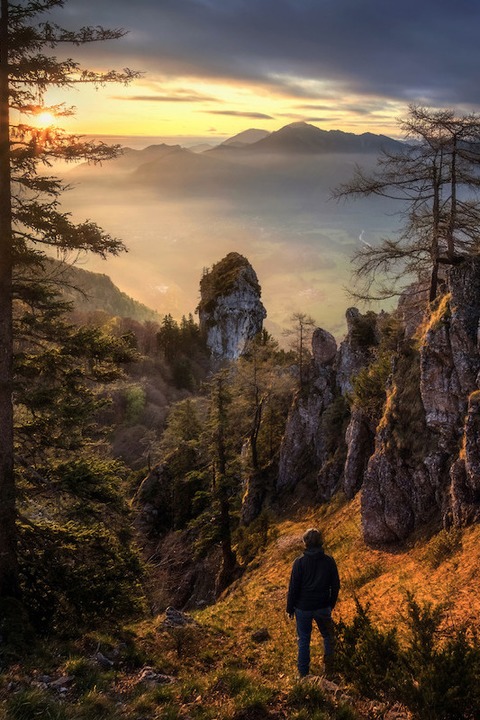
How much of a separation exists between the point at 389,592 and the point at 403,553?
2475 millimetres

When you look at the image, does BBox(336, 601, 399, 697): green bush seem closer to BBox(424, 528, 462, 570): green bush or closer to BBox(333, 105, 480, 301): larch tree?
BBox(424, 528, 462, 570): green bush

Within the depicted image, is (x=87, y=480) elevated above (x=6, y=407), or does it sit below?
below

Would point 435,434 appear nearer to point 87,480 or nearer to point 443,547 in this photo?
point 443,547

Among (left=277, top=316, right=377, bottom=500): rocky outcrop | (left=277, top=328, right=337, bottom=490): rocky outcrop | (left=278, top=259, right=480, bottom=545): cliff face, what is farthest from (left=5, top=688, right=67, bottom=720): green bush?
(left=277, top=328, right=337, bottom=490): rocky outcrop

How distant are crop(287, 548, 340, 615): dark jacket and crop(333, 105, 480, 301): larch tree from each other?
11.7m

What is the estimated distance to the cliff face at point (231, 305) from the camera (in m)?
70.9

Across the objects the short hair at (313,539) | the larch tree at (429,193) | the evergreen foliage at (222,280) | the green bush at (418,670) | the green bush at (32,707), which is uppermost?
the evergreen foliage at (222,280)

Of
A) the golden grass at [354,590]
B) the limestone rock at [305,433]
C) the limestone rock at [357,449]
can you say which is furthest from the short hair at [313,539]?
the limestone rock at [305,433]

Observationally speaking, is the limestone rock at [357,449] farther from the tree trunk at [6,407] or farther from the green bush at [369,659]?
the tree trunk at [6,407]

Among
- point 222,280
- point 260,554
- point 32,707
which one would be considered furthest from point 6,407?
point 222,280

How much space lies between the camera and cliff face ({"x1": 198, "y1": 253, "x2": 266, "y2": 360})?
7088 cm

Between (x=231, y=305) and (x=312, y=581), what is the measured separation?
6527 cm

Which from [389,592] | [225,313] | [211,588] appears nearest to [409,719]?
[389,592]

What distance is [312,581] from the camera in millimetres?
7816
